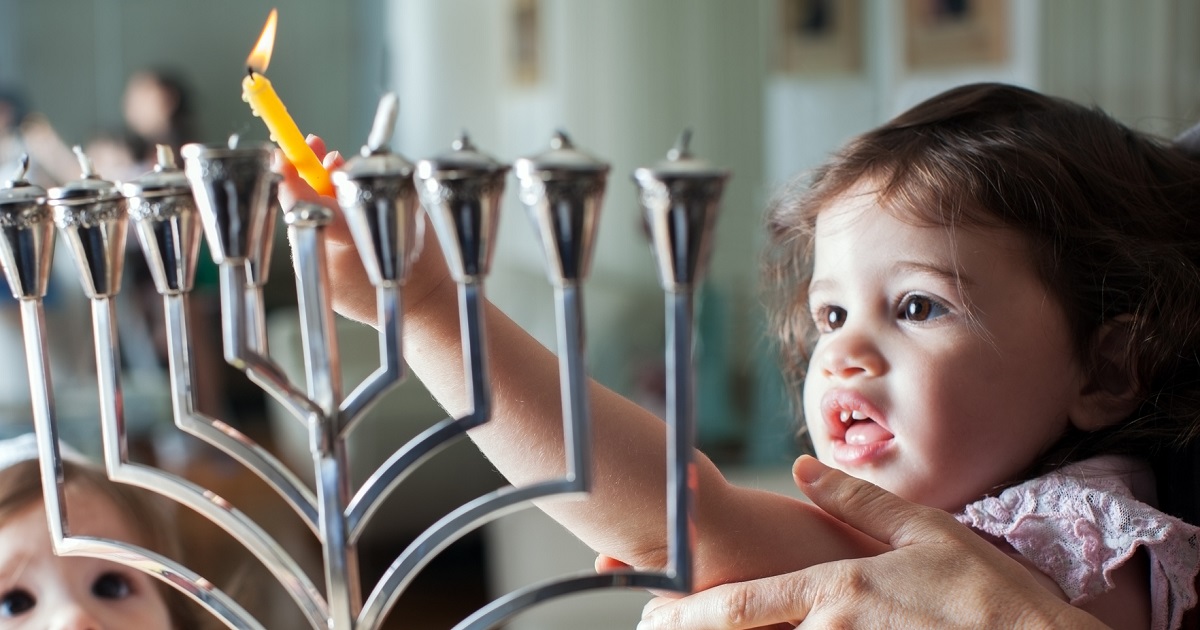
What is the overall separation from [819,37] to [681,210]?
3.43 metres

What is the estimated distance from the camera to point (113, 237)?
0.55m

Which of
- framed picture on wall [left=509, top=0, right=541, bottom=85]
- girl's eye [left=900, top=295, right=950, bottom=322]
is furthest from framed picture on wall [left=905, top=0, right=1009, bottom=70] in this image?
girl's eye [left=900, top=295, right=950, bottom=322]

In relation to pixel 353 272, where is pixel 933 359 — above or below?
below

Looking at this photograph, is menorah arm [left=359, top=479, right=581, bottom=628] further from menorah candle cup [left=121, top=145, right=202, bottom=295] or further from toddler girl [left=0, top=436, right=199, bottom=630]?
toddler girl [left=0, top=436, right=199, bottom=630]

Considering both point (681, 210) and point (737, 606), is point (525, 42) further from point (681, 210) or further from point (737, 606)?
point (681, 210)

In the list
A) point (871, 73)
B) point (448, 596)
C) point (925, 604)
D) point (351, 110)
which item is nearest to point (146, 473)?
point (925, 604)

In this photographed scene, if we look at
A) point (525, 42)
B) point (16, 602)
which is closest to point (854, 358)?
point (16, 602)

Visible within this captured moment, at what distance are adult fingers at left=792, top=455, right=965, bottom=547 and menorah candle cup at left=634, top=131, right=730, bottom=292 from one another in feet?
0.85

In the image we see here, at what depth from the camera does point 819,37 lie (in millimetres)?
3744

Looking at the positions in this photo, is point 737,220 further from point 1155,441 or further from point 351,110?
point 1155,441

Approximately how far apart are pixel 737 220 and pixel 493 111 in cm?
99

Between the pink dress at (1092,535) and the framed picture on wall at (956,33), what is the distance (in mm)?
3060

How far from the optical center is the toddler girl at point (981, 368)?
28.7 inches

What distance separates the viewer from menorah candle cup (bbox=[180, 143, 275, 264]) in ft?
1.62
